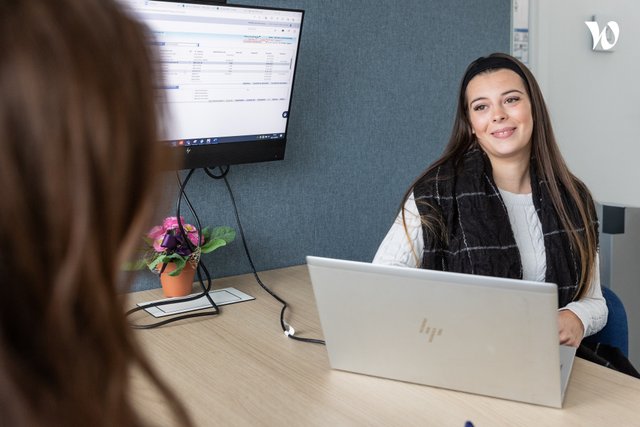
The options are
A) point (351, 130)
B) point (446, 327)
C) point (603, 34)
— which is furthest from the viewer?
point (603, 34)

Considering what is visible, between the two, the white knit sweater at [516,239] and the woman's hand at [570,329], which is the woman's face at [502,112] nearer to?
the white knit sweater at [516,239]

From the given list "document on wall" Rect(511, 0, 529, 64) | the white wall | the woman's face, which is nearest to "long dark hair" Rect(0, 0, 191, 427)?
the woman's face

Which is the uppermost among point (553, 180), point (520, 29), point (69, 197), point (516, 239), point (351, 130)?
point (520, 29)

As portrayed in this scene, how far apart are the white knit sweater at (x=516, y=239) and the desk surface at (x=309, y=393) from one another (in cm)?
41

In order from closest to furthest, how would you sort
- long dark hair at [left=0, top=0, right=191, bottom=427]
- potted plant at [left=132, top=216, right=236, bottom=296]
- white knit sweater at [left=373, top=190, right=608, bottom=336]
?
long dark hair at [left=0, top=0, right=191, bottom=427] < potted plant at [left=132, top=216, right=236, bottom=296] < white knit sweater at [left=373, top=190, right=608, bottom=336]

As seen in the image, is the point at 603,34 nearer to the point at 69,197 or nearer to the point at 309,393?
the point at 309,393

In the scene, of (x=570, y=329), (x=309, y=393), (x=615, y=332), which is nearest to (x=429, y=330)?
(x=309, y=393)

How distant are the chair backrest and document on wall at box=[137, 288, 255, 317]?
2.66 ft

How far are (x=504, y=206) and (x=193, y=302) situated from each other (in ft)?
2.68

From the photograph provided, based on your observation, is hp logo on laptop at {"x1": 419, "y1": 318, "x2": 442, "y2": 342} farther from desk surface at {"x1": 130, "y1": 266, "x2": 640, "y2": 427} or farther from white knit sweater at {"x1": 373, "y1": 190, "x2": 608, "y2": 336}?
white knit sweater at {"x1": 373, "y1": 190, "x2": 608, "y2": 336}

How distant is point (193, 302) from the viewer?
5.76ft

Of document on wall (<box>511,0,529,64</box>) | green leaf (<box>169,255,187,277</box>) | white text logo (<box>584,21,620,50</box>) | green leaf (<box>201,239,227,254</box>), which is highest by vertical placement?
white text logo (<box>584,21,620,50</box>)

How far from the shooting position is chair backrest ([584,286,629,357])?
66.2 inches

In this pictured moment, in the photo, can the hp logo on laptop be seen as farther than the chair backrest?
No
